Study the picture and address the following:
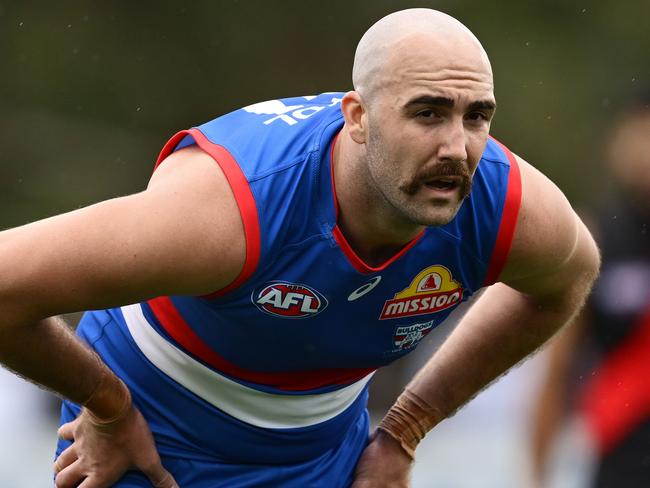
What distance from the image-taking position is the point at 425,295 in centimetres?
394

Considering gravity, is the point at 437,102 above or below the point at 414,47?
below

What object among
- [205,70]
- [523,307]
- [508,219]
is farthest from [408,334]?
[205,70]

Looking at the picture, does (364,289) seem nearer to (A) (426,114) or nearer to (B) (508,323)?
(A) (426,114)

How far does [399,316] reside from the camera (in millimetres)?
3955

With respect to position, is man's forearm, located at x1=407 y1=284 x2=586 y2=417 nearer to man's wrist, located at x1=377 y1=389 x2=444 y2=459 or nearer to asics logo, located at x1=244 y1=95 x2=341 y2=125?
man's wrist, located at x1=377 y1=389 x2=444 y2=459

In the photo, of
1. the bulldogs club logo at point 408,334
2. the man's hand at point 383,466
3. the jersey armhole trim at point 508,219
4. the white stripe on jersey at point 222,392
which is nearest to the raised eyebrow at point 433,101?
the jersey armhole trim at point 508,219

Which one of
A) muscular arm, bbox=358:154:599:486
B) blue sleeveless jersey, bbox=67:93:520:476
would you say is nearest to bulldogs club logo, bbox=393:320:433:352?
blue sleeveless jersey, bbox=67:93:520:476

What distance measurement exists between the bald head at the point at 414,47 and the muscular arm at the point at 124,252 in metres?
0.48

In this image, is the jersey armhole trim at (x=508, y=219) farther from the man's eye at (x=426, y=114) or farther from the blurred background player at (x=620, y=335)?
the blurred background player at (x=620, y=335)

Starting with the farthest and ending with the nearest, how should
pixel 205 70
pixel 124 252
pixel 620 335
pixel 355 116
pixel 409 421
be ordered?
pixel 205 70 < pixel 620 335 < pixel 409 421 < pixel 355 116 < pixel 124 252

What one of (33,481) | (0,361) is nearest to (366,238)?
(0,361)

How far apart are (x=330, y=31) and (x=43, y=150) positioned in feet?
12.5

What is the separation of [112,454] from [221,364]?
0.40m

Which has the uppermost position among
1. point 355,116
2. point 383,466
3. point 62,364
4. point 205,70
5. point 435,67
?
point 435,67
